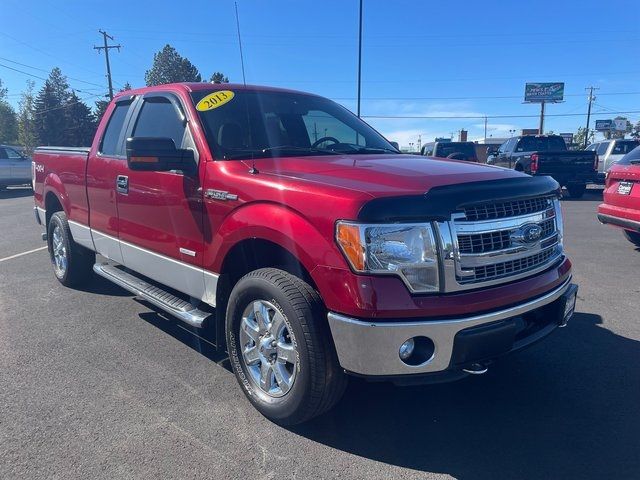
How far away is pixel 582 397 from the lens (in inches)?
133

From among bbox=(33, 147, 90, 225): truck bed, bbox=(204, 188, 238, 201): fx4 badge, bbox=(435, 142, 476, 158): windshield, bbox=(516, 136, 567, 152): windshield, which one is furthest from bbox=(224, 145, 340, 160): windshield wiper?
bbox=(516, 136, 567, 152): windshield

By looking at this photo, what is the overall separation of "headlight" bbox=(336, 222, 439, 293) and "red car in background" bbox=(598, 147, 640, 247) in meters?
5.53

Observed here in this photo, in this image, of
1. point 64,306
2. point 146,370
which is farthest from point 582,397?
point 64,306

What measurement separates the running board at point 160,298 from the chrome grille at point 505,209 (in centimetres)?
194

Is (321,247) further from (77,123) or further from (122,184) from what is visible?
(77,123)

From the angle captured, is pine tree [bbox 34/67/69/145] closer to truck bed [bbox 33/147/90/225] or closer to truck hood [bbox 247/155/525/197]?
truck bed [bbox 33/147/90/225]

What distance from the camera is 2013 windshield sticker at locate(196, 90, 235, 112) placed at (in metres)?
3.87

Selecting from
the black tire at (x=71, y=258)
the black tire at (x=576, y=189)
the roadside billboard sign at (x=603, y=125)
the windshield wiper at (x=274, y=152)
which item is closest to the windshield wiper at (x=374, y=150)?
the windshield wiper at (x=274, y=152)

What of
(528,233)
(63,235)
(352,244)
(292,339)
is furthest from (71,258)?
(528,233)

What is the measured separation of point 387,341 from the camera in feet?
8.25

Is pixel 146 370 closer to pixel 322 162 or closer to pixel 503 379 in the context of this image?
pixel 322 162

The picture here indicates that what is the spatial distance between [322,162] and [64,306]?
3.43 metres

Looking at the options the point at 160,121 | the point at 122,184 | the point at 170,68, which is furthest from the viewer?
the point at 170,68

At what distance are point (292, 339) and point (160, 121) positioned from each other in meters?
2.41
